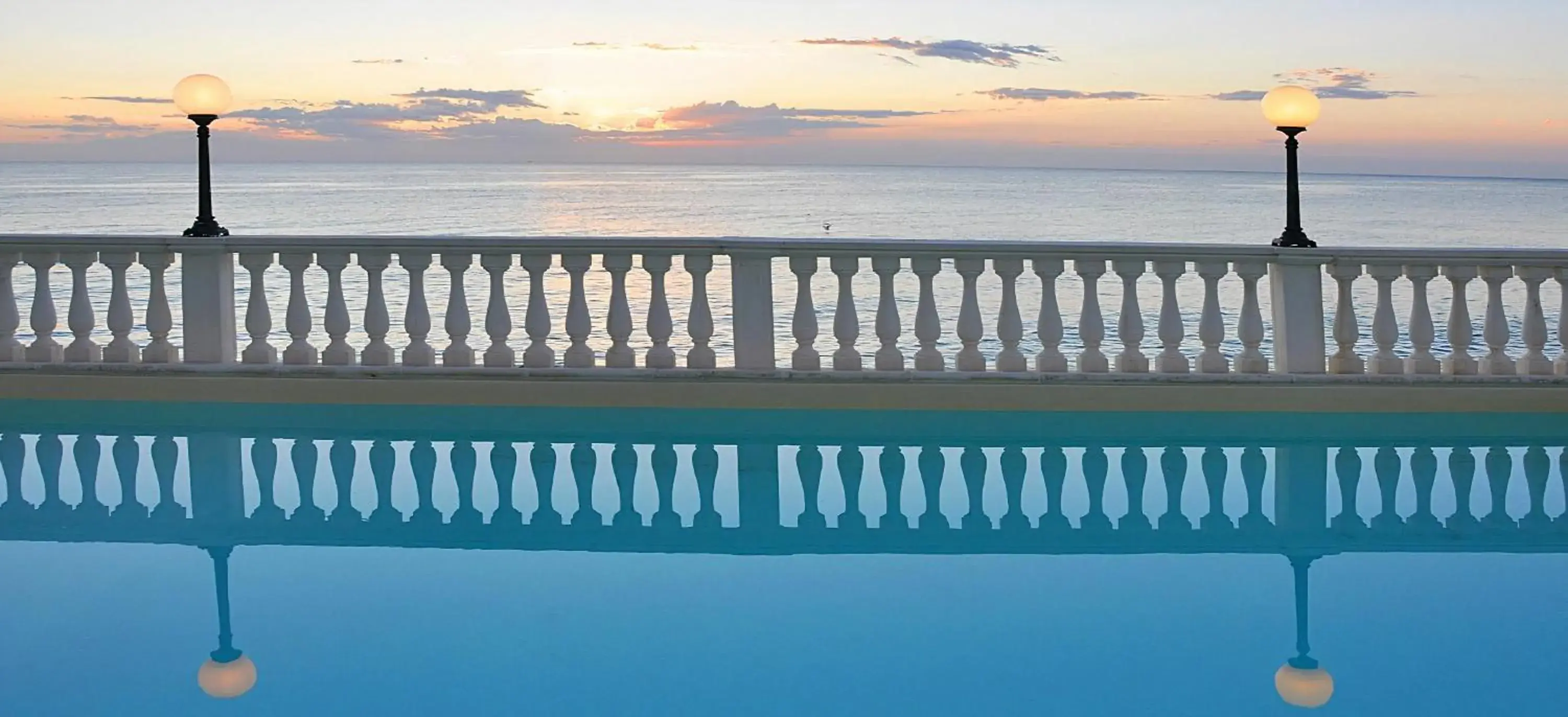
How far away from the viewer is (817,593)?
181 inches

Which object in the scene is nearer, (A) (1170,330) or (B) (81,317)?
(A) (1170,330)

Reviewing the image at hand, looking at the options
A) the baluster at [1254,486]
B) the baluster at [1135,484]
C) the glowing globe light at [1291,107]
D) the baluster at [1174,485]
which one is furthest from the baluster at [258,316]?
the glowing globe light at [1291,107]

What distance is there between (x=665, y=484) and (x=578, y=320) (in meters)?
1.48

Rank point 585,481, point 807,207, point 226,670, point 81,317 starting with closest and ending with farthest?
point 226,670, point 585,481, point 81,317, point 807,207

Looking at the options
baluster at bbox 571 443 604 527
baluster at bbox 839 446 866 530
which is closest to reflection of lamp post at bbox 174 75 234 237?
baluster at bbox 571 443 604 527

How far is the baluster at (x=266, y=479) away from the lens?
5625 mm

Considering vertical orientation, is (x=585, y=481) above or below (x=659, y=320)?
below

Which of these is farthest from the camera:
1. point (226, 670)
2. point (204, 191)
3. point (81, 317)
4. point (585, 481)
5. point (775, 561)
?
point (204, 191)

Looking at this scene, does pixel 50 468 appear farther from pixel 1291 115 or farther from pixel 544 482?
pixel 1291 115

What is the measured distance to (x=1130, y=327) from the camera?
283 inches

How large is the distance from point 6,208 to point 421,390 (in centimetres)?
5116

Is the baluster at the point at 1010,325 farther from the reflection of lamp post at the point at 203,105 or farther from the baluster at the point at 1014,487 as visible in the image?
the reflection of lamp post at the point at 203,105

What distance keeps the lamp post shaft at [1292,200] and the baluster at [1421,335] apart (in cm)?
50

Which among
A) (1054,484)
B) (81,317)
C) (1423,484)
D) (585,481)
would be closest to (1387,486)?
(1423,484)
